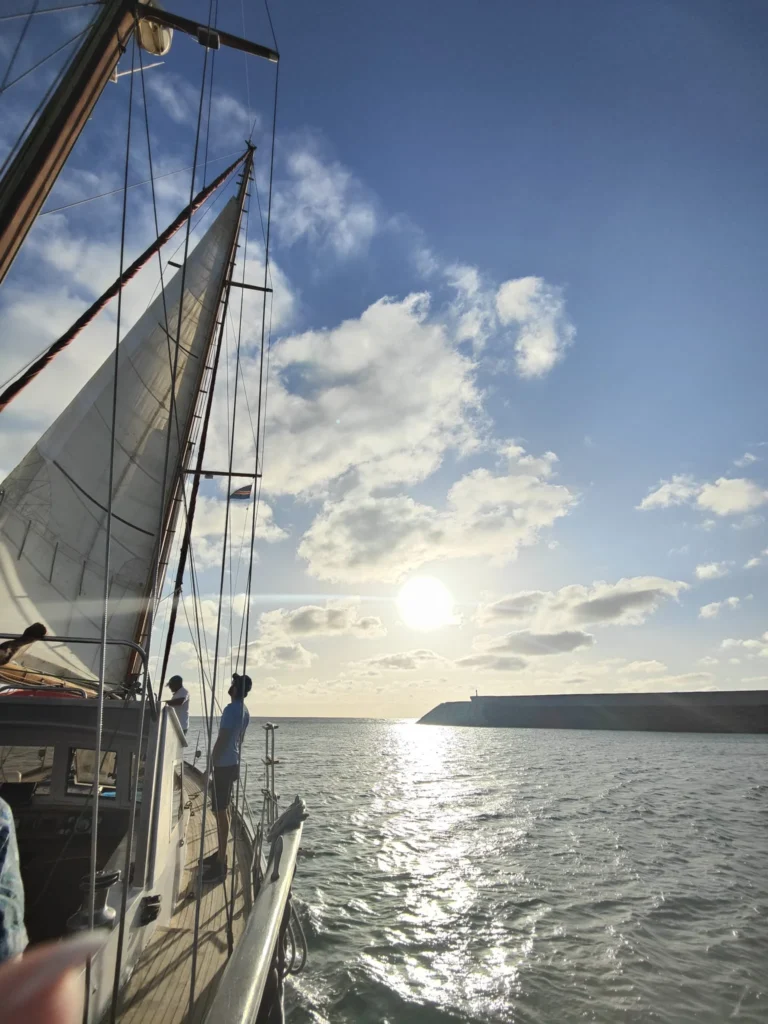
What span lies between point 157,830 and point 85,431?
6025 mm

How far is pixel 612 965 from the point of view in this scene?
6.84 m

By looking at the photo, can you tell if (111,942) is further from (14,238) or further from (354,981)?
(14,238)

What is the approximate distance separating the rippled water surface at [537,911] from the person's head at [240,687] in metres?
3.45

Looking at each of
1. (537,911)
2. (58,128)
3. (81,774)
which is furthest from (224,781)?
(58,128)

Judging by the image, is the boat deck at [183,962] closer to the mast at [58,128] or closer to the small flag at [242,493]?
the mast at [58,128]

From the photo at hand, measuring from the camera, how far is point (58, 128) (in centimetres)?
445

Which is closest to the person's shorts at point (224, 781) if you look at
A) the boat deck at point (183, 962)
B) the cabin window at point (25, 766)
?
the boat deck at point (183, 962)

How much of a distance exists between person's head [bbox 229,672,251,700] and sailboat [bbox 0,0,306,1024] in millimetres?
428

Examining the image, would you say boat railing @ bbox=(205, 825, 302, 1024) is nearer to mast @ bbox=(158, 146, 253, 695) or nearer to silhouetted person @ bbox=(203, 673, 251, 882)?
silhouetted person @ bbox=(203, 673, 251, 882)

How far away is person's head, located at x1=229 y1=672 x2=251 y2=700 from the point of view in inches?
260

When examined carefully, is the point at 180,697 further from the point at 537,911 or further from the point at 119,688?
the point at 537,911

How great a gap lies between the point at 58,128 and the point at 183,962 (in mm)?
6859

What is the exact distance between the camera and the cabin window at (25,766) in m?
7.86

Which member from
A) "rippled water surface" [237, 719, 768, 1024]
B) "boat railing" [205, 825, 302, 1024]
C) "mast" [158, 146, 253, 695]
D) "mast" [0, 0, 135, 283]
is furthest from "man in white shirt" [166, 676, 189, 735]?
"mast" [0, 0, 135, 283]
